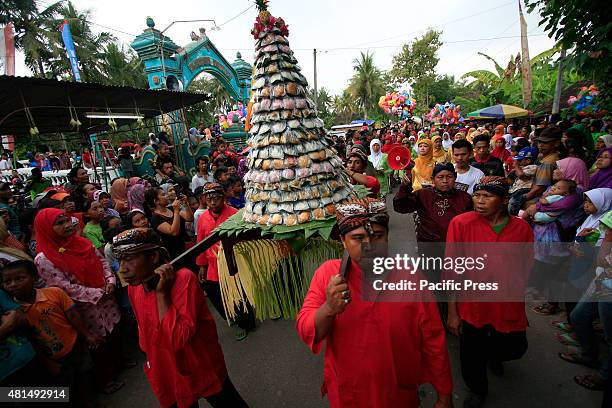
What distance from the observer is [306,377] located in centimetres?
282

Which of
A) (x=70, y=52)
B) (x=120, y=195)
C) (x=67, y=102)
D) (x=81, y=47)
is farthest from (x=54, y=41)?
(x=120, y=195)

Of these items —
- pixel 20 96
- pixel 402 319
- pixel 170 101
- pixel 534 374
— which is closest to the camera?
pixel 402 319

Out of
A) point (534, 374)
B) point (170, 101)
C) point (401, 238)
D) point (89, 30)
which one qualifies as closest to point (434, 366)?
point (534, 374)

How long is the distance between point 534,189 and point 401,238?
2.53m

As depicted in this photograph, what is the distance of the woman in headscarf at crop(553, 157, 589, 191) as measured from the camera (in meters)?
3.33

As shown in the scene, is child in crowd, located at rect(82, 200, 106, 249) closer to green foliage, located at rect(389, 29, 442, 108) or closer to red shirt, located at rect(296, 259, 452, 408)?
red shirt, located at rect(296, 259, 452, 408)

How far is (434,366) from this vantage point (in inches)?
57.2

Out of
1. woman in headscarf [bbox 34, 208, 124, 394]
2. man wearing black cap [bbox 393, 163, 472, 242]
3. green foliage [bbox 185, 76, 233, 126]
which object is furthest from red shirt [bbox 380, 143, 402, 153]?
green foliage [bbox 185, 76, 233, 126]

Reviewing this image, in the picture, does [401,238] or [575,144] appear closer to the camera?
[575,144]

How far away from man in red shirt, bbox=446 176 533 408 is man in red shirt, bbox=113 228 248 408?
176 centimetres

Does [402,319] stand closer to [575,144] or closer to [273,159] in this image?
[273,159]

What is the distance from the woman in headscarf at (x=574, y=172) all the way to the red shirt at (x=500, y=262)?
5.77 feet

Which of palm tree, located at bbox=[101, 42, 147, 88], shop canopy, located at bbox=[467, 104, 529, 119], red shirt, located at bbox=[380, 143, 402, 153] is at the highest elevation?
palm tree, located at bbox=[101, 42, 147, 88]

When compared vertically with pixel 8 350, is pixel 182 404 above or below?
below
